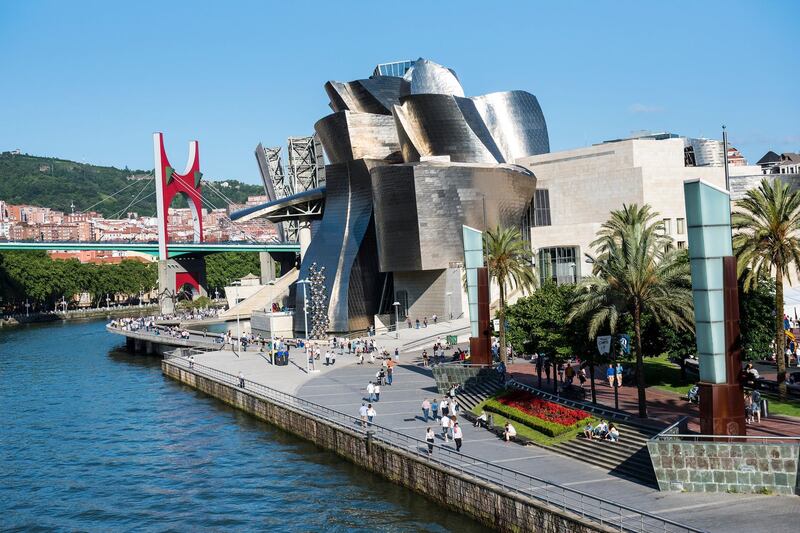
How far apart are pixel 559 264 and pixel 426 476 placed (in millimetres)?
42577

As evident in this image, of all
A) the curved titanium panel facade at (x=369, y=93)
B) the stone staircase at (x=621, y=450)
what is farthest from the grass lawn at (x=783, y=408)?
the curved titanium panel facade at (x=369, y=93)

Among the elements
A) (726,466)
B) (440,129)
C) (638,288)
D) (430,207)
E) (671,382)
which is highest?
(440,129)

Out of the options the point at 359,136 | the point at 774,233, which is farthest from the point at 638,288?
the point at 359,136

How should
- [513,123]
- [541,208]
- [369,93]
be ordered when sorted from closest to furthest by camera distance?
[541,208] < [369,93] < [513,123]

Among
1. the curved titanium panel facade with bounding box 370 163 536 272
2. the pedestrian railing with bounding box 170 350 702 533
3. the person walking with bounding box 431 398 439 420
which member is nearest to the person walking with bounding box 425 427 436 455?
the pedestrian railing with bounding box 170 350 702 533

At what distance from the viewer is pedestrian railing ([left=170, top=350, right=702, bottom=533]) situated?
65.8 ft

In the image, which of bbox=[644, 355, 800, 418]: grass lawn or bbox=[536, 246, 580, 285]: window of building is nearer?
bbox=[644, 355, 800, 418]: grass lawn

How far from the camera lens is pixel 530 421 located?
30.5 meters

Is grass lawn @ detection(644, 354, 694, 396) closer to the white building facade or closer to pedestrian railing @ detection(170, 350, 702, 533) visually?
pedestrian railing @ detection(170, 350, 702, 533)

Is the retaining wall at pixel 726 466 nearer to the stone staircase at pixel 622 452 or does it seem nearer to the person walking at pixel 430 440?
the stone staircase at pixel 622 452

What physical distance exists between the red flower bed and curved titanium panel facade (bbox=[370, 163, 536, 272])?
112 feet

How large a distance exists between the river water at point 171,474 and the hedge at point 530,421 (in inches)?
177

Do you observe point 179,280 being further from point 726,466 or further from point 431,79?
point 726,466

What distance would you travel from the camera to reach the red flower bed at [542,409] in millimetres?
29266
